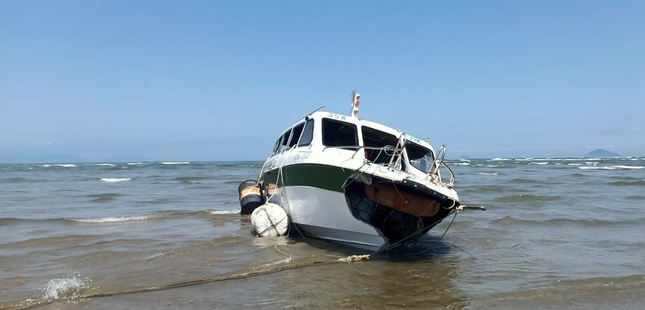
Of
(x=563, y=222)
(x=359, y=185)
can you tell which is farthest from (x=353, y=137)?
(x=563, y=222)

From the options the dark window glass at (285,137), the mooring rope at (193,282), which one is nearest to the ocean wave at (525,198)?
the dark window glass at (285,137)

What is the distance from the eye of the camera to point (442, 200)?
788 centimetres

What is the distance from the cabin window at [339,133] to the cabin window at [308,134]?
1.05ft

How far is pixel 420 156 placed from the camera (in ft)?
34.8

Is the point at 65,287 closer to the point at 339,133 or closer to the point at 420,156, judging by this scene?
the point at 339,133

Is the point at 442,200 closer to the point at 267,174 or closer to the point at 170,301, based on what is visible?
the point at 170,301

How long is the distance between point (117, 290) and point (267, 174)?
260 inches

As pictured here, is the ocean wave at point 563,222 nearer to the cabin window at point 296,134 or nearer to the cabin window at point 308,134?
the cabin window at point 296,134

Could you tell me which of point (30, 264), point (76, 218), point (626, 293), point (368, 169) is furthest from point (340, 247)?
point (76, 218)

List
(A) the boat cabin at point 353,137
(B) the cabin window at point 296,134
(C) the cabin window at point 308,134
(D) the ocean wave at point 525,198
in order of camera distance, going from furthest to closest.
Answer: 1. (D) the ocean wave at point 525,198
2. (B) the cabin window at point 296,134
3. (C) the cabin window at point 308,134
4. (A) the boat cabin at point 353,137

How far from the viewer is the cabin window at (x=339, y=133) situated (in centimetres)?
953

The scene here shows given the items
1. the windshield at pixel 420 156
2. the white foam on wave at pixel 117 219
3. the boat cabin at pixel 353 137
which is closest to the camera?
the boat cabin at pixel 353 137

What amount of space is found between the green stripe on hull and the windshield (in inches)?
106

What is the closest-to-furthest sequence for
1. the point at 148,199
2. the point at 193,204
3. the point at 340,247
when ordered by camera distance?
the point at 340,247 < the point at 193,204 < the point at 148,199
